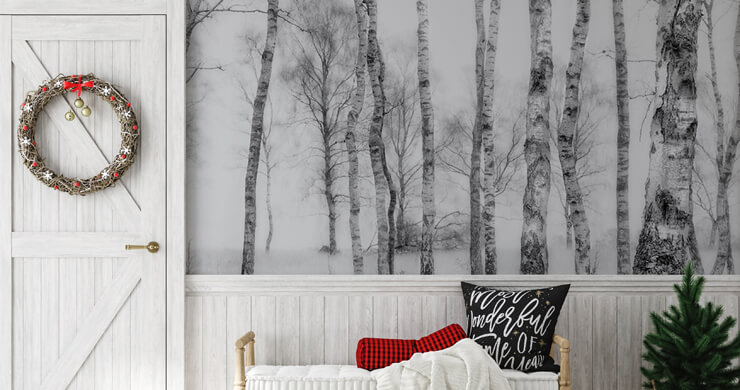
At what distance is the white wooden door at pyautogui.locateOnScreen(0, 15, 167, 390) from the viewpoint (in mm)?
2953

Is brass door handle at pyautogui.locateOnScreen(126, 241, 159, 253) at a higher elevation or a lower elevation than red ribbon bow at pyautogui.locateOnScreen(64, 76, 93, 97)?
lower

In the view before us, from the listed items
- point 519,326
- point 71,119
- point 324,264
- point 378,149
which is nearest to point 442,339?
point 519,326

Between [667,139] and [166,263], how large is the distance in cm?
274

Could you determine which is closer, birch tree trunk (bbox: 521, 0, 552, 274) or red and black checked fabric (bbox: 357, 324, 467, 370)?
Result: red and black checked fabric (bbox: 357, 324, 467, 370)

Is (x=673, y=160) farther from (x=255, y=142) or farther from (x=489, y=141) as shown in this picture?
(x=255, y=142)

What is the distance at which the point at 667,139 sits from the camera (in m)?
3.02

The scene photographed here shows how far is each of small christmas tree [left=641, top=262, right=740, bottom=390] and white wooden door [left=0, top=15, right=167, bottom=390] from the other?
2.49m

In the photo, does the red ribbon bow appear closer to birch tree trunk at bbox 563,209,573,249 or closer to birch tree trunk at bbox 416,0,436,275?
birch tree trunk at bbox 416,0,436,275

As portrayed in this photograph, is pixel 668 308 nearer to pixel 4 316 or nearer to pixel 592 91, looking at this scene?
→ pixel 592 91

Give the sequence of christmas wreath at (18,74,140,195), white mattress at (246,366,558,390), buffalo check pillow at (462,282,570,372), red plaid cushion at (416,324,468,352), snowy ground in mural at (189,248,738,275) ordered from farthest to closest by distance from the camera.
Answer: snowy ground in mural at (189,248,738,275) → christmas wreath at (18,74,140,195) → red plaid cushion at (416,324,468,352) → buffalo check pillow at (462,282,570,372) → white mattress at (246,366,558,390)

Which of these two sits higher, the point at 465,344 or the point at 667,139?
the point at 667,139

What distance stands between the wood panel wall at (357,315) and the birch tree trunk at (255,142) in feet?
A: 0.56

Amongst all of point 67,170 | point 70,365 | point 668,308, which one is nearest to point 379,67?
point 67,170

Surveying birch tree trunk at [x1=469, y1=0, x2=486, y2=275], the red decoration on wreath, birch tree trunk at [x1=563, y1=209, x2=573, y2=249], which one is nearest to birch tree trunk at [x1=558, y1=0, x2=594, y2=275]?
birch tree trunk at [x1=563, y1=209, x2=573, y2=249]
